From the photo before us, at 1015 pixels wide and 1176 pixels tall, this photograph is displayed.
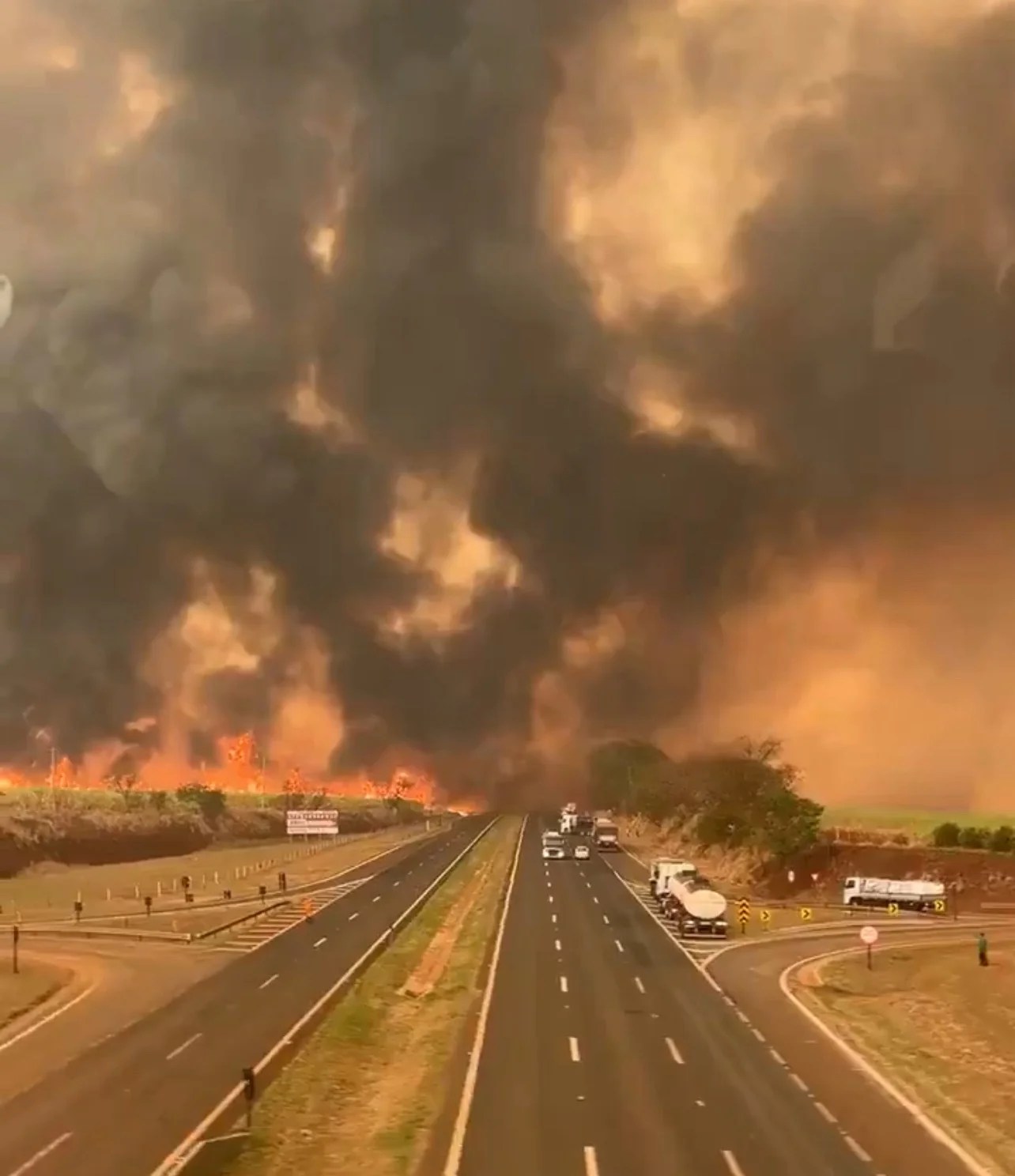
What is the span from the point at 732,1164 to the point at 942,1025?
63.3 ft

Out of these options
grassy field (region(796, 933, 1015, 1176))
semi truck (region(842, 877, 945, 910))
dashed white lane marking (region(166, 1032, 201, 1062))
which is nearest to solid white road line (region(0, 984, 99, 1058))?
dashed white lane marking (region(166, 1032, 201, 1062))

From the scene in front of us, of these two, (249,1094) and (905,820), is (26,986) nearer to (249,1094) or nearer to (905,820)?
(249,1094)

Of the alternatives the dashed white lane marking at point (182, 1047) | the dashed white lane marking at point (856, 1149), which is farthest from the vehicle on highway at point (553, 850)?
the dashed white lane marking at point (856, 1149)

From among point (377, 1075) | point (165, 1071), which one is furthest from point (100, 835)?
point (377, 1075)

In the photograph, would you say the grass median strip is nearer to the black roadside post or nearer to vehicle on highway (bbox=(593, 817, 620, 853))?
the black roadside post

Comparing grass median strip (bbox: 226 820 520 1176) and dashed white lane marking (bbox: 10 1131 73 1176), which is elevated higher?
dashed white lane marking (bbox: 10 1131 73 1176)

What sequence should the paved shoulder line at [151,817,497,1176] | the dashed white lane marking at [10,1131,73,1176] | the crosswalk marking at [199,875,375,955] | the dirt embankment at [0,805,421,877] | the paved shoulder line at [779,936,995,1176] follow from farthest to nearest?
1. the dirt embankment at [0,805,421,877]
2. the crosswalk marking at [199,875,375,955]
3. the paved shoulder line at [779,936,995,1176]
4. the paved shoulder line at [151,817,497,1176]
5. the dashed white lane marking at [10,1131,73,1176]

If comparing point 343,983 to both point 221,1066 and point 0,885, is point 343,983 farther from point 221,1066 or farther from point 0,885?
point 0,885

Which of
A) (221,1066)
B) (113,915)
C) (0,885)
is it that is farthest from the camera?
(0,885)

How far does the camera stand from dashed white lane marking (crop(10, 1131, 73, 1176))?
25188mm

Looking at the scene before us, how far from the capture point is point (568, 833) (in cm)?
16562

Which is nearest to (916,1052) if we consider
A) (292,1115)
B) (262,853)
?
(292,1115)

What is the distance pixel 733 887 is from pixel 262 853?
7028cm

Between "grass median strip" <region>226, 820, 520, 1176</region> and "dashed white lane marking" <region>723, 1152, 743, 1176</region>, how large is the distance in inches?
268
